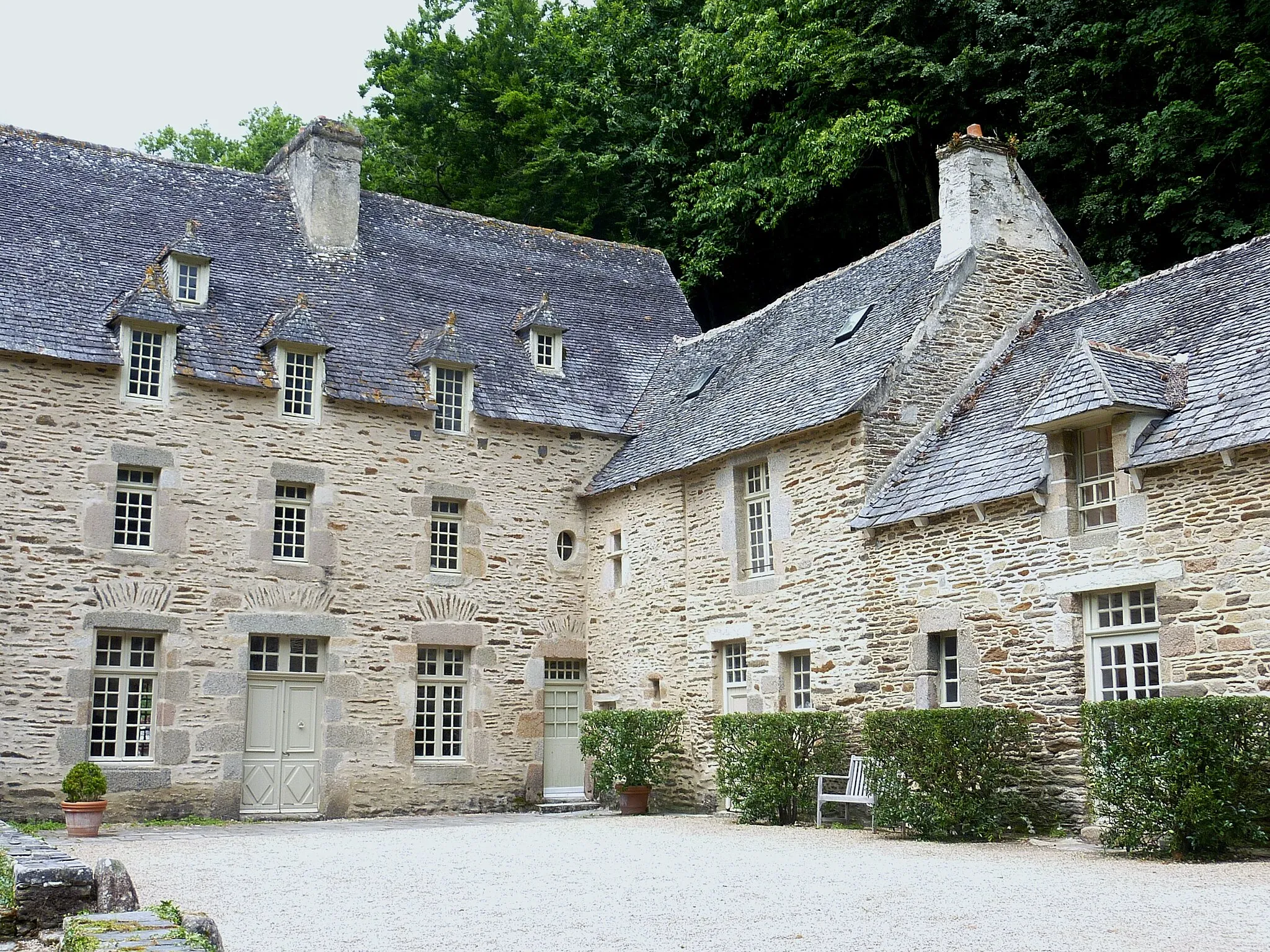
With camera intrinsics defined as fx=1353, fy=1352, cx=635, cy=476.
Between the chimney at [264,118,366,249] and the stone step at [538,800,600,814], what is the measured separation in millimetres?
8751

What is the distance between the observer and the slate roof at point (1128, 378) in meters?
11.9

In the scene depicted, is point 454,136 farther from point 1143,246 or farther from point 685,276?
point 1143,246

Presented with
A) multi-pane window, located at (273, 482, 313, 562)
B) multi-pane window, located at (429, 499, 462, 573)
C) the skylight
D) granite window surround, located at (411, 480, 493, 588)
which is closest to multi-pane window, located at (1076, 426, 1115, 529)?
the skylight

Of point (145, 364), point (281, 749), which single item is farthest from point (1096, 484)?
point (145, 364)

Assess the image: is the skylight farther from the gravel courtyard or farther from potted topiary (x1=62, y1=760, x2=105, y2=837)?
potted topiary (x1=62, y1=760, x2=105, y2=837)

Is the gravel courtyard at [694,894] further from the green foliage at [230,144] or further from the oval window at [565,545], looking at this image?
the green foliage at [230,144]

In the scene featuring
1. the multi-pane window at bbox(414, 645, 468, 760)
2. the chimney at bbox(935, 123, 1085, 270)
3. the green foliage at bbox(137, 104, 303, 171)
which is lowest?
the multi-pane window at bbox(414, 645, 468, 760)

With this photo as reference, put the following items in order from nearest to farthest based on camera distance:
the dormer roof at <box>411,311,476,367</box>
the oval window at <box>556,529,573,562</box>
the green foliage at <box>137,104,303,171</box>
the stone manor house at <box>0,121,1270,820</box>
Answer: the stone manor house at <box>0,121,1270,820</box>, the dormer roof at <box>411,311,476,367</box>, the oval window at <box>556,529,573,562</box>, the green foliage at <box>137,104,303,171</box>

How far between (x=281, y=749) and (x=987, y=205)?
11.1 m

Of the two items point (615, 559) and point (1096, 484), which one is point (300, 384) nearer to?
point (615, 559)

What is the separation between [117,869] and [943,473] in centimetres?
996

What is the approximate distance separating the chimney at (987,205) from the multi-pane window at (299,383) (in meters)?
8.22

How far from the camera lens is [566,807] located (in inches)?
715

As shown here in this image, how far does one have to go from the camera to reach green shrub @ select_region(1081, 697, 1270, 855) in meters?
9.94
